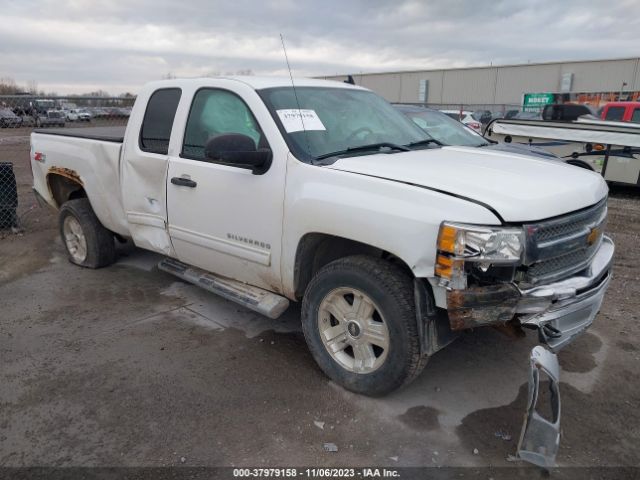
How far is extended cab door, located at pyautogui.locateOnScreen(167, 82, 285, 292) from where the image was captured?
11.2 ft

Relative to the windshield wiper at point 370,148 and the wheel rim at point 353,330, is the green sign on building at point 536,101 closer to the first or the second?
the windshield wiper at point 370,148

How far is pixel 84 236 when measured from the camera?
540cm

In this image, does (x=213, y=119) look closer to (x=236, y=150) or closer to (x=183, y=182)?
(x=183, y=182)

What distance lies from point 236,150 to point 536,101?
30141 mm

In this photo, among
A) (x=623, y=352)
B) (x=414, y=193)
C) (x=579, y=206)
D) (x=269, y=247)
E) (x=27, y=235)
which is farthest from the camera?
(x=27, y=235)

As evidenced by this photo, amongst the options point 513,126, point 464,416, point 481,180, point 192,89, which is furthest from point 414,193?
point 513,126

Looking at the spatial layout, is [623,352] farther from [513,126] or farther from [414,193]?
[513,126]

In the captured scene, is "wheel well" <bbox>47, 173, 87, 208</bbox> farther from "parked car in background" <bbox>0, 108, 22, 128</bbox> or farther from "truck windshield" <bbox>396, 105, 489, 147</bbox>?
"parked car in background" <bbox>0, 108, 22, 128</bbox>

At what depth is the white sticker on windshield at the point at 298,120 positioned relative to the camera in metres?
3.40

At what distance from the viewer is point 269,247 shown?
11.3 ft

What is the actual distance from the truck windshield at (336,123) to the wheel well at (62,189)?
3.28 m

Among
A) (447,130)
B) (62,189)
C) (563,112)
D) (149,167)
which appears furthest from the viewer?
(563,112)

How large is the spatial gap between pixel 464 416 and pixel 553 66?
39.4 metres

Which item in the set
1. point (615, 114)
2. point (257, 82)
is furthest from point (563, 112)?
point (257, 82)
